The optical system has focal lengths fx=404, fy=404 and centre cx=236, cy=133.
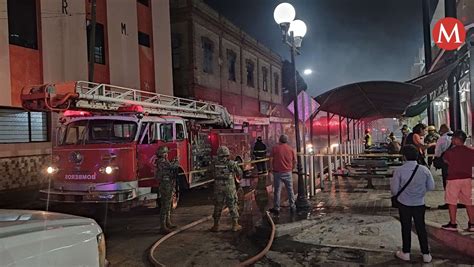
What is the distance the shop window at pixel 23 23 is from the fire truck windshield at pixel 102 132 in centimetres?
677

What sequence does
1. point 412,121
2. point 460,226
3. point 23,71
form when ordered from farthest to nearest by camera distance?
point 412,121
point 23,71
point 460,226

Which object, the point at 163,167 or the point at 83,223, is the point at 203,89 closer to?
the point at 163,167

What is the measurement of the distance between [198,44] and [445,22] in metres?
17.1

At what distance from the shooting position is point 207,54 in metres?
26.3

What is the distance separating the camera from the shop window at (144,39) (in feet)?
69.0

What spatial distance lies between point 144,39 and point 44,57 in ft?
22.9

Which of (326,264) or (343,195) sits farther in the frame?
(343,195)

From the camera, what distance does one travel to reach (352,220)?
7.92m

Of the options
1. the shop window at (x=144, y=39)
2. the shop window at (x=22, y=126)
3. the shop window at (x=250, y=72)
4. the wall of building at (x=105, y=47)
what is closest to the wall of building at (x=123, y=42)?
the wall of building at (x=105, y=47)

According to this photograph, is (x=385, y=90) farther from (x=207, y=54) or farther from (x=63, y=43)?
(x=207, y=54)

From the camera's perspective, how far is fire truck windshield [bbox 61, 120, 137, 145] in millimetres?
9500

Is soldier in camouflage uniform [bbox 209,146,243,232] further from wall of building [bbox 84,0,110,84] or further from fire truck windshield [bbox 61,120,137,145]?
wall of building [bbox 84,0,110,84]

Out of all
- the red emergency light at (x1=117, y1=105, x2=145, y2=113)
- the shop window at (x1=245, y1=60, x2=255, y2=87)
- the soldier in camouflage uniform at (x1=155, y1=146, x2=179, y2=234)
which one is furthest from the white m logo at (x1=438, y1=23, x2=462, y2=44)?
the shop window at (x1=245, y1=60, x2=255, y2=87)

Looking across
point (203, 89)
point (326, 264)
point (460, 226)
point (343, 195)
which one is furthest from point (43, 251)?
point (203, 89)
